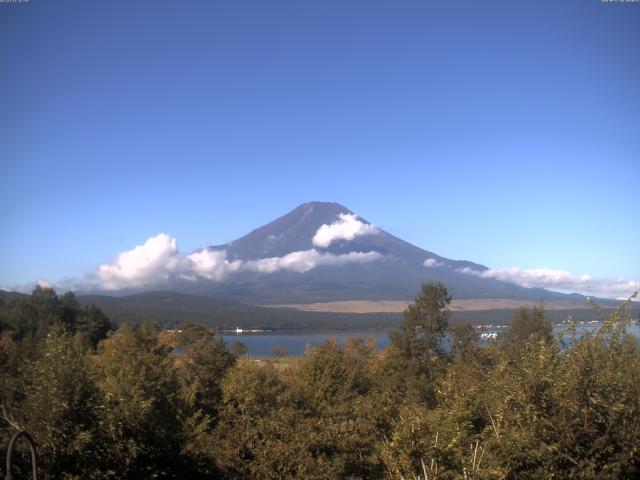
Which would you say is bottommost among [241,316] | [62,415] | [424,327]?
[241,316]

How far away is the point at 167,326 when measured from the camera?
12512 cm

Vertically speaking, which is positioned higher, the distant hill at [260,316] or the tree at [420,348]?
the tree at [420,348]

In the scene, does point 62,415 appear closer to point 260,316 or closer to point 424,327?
point 424,327

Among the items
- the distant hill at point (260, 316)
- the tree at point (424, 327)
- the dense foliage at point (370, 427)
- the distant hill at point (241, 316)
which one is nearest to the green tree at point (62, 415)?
the dense foliage at point (370, 427)

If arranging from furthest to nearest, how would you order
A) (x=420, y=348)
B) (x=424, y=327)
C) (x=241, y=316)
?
(x=241, y=316)
(x=424, y=327)
(x=420, y=348)

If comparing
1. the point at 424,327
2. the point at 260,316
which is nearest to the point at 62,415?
the point at 424,327

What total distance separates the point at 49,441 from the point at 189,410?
35.5 ft

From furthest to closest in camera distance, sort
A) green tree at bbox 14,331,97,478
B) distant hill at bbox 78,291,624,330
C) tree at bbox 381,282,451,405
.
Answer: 1. distant hill at bbox 78,291,624,330
2. tree at bbox 381,282,451,405
3. green tree at bbox 14,331,97,478

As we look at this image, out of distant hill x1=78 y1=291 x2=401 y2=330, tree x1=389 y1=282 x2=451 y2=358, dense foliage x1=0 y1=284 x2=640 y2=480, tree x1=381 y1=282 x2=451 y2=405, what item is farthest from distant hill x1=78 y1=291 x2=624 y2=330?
dense foliage x1=0 y1=284 x2=640 y2=480

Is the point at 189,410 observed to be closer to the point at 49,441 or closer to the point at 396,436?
the point at 49,441

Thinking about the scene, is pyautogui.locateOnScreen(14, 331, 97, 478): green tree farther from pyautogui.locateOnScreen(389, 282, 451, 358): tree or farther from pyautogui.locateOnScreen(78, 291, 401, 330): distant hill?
pyautogui.locateOnScreen(78, 291, 401, 330): distant hill

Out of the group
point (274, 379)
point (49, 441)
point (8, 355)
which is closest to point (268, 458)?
point (49, 441)

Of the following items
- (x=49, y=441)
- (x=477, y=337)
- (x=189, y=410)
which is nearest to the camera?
(x=49, y=441)

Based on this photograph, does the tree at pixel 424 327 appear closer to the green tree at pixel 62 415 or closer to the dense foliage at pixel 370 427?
the dense foliage at pixel 370 427
